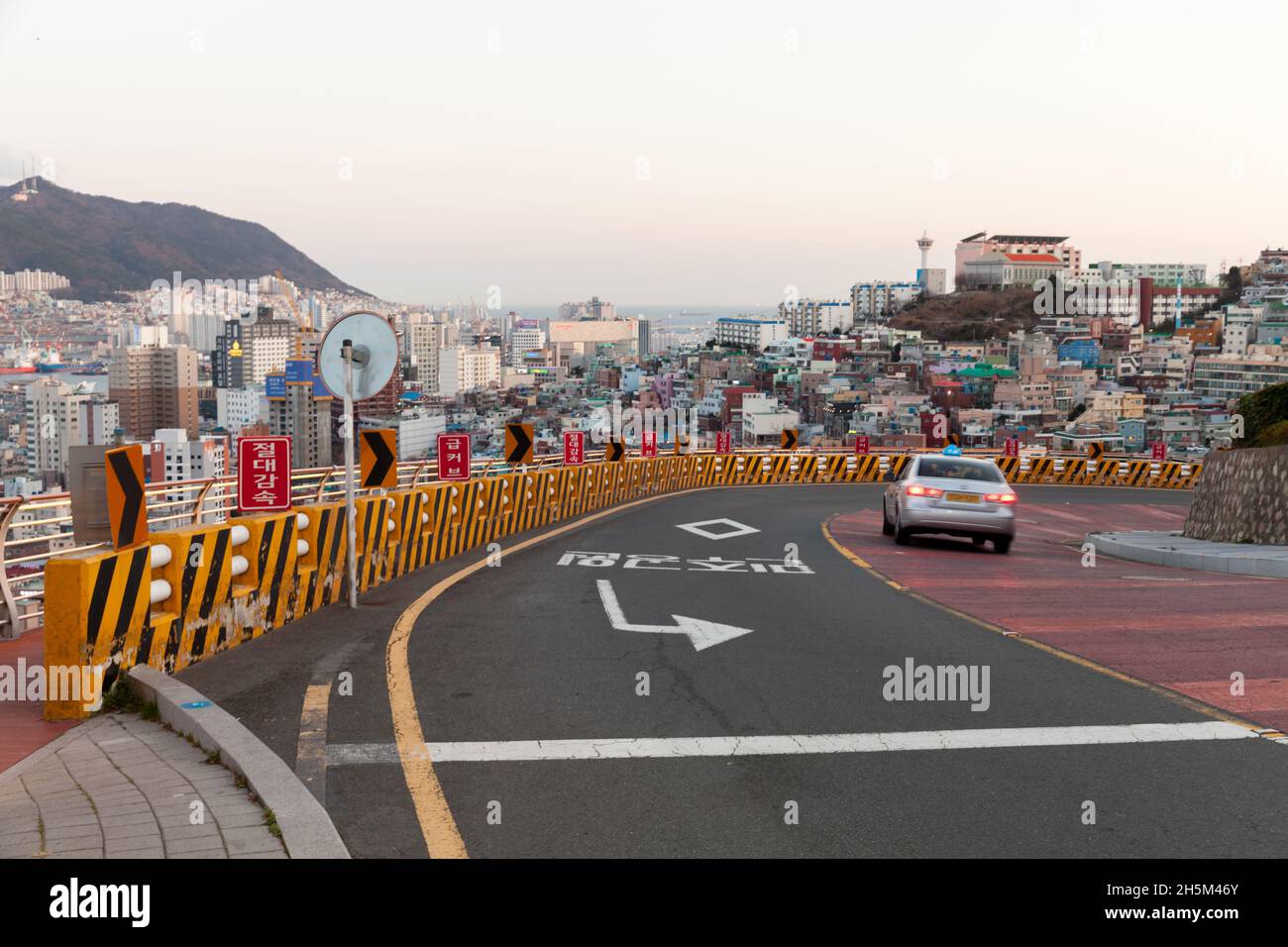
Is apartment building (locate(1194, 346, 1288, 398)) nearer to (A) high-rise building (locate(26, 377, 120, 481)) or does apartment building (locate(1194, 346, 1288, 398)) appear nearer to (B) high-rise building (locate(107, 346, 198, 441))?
(B) high-rise building (locate(107, 346, 198, 441))

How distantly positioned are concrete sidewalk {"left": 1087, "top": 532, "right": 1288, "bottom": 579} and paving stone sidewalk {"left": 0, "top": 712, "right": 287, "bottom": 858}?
1383 cm

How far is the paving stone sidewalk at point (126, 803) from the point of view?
185 inches

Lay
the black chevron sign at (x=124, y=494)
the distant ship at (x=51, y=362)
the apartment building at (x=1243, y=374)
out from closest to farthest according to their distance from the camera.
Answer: the black chevron sign at (x=124, y=494)
the distant ship at (x=51, y=362)
the apartment building at (x=1243, y=374)

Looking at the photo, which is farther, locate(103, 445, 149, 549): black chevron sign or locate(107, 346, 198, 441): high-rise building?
locate(107, 346, 198, 441): high-rise building

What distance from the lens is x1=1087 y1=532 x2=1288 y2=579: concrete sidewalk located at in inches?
623

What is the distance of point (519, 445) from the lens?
814 inches

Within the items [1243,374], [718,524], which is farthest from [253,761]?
[1243,374]

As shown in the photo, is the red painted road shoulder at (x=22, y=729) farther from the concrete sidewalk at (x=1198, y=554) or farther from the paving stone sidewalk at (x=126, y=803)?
the concrete sidewalk at (x=1198, y=554)

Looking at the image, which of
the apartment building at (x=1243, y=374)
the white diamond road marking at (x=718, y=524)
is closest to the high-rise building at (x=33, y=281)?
the white diamond road marking at (x=718, y=524)

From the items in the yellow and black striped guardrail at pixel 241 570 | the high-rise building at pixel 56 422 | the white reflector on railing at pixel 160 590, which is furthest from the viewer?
the high-rise building at pixel 56 422

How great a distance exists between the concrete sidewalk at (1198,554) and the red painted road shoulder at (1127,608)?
1.59 feet

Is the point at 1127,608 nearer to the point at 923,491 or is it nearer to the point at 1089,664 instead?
the point at 1089,664

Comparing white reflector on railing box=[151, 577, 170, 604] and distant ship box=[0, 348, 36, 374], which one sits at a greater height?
distant ship box=[0, 348, 36, 374]

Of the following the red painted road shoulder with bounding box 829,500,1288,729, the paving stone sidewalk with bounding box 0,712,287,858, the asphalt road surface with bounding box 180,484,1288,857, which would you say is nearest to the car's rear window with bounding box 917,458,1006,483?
the red painted road shoulder with bounding box 829,500,1288,729
